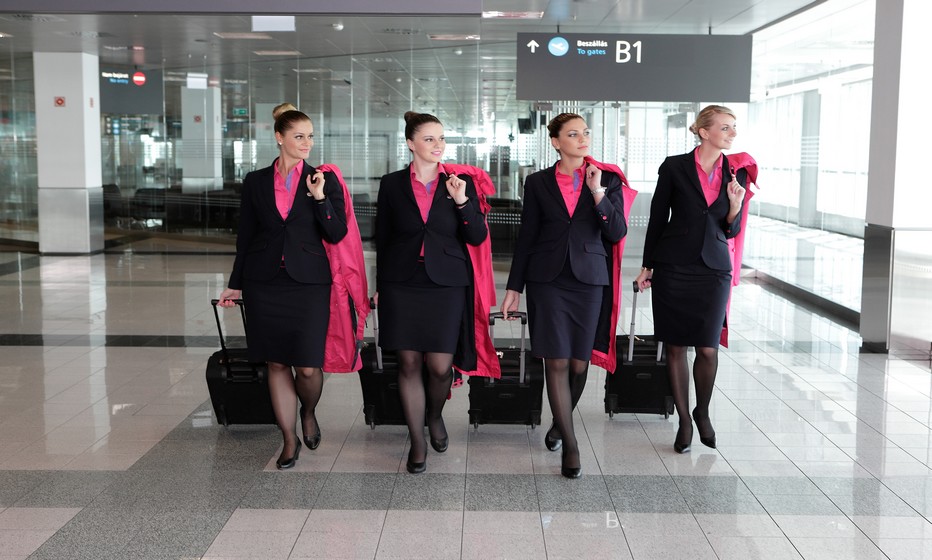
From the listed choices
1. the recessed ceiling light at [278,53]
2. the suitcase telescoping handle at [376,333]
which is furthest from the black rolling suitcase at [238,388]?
the recessed ceiling light at [278,53]

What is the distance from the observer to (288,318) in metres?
4.37

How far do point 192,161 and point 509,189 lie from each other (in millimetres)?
6113

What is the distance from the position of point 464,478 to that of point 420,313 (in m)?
0.77

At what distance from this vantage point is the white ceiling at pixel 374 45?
1051 cm

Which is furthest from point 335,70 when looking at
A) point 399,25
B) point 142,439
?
point 142,439

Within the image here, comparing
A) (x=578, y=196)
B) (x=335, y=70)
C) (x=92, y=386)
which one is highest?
(x=335, y=70)

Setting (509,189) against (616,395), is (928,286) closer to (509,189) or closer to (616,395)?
(616,395)

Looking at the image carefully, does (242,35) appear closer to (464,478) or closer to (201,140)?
(201,140)

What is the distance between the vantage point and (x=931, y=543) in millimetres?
3596

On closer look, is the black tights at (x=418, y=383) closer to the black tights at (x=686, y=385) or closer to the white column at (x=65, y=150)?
the black tights at (x=686, y=385)

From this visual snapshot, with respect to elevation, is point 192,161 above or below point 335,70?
below

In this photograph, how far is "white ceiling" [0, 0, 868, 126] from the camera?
10.5 meters

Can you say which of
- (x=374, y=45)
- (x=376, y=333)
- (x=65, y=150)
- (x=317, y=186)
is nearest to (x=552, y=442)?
(x=376, y=333)

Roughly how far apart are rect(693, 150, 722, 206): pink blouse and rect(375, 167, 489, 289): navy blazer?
109cm
